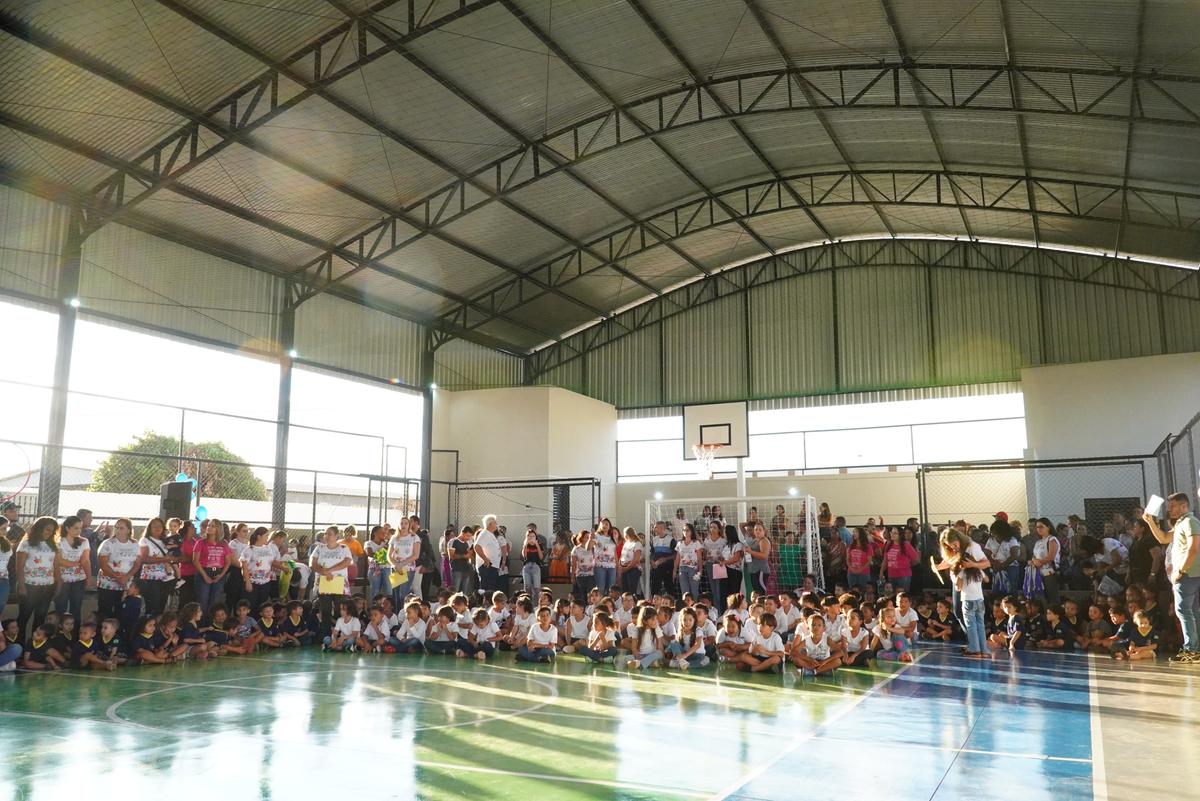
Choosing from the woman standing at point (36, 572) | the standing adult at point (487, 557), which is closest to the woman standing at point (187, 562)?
the woman standing at point (36, 572)

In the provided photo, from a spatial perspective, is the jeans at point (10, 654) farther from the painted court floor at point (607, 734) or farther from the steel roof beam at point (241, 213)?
the steel roof beam at point (241, 213)

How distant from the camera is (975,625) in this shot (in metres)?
12.9

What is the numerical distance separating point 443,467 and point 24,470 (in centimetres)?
1245

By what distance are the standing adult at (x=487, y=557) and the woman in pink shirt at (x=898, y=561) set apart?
24.1 ft

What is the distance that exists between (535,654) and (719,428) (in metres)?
15.6

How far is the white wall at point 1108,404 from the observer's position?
22.8m

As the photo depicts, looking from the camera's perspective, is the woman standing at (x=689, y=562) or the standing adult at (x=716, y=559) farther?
the woman standing at (x=689, y=562)

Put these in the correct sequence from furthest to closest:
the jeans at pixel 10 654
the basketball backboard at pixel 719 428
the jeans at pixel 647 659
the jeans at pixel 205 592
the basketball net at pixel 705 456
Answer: the basketball backboard at pixel 719 428
the basketball net at pixel 705 456
the jeans at pixel 205 592
the jeans at pixel 647 659
the jeans at pixel 10 654

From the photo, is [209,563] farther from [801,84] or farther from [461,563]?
[801,84]

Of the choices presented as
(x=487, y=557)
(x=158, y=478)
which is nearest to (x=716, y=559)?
(x=487, y=557)

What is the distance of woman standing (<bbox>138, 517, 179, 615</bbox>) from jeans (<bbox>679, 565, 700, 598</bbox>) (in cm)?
856

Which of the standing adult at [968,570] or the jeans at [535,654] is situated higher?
the standing adult at [968,570]

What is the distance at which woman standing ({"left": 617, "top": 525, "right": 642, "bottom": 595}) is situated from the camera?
17203mm

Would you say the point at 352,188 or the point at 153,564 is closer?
the point at 153,564
